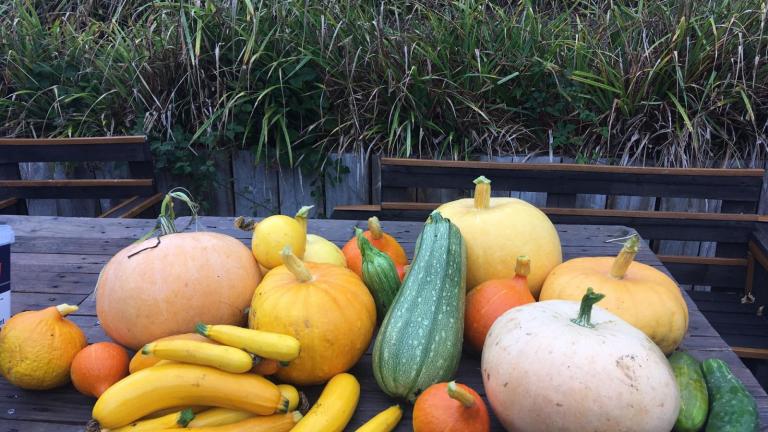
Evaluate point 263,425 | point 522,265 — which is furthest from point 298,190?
point 263,425

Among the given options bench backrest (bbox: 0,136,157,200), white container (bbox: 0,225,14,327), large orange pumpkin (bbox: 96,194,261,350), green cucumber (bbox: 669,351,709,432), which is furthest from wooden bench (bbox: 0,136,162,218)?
green cucumber (bbox: 669,351,709,432)

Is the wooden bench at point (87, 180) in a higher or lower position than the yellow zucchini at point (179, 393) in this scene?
higher

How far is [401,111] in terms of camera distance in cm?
389

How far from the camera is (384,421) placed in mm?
1257

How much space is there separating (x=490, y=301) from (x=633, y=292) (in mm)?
402

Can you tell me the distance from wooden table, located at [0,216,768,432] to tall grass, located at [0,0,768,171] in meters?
1.06

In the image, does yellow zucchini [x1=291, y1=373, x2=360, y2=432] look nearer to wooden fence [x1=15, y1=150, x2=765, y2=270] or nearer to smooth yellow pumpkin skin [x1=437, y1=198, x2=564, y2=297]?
smooth yellow pumpkin skin [x1=437, y1=198, x2=564, y2=297]

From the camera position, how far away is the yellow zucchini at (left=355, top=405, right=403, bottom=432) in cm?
123

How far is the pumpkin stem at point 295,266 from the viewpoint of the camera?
1396 millimetres

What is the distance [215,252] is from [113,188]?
104 inches

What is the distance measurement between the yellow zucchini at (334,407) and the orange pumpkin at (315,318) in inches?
2.4

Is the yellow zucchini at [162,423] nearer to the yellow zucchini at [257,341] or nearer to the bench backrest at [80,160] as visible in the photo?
the yellow zucchini at [257,341]

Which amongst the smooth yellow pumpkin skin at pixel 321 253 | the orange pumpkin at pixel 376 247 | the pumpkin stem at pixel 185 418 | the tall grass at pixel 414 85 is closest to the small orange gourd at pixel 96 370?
the pumpkin stem at pixel 185 418

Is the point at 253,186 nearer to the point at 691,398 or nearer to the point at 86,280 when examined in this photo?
Answer: the point at 86,280
